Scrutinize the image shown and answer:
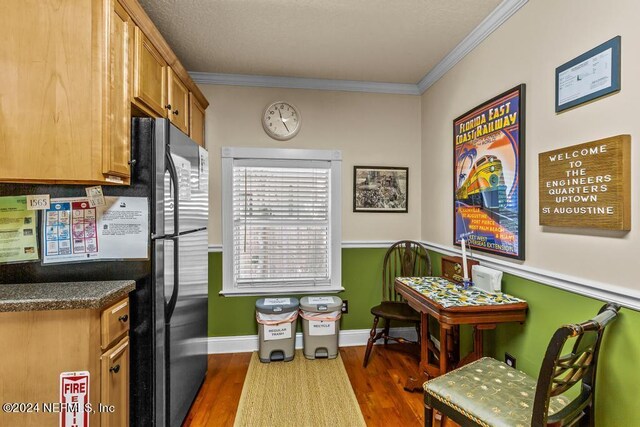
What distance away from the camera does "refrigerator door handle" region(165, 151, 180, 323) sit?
1657 millimetres

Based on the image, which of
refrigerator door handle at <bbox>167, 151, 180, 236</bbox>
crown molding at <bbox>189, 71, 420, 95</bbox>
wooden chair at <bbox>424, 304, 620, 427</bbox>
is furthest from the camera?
crown molding at <bbox>189, 71, 420, 95</bbox>

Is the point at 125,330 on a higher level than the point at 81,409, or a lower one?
higher

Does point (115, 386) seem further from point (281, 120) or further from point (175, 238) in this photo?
point (281, 120)

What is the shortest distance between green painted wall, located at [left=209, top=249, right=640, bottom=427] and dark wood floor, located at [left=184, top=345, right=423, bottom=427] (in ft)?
0.98

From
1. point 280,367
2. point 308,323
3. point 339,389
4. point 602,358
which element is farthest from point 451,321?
point 280,367


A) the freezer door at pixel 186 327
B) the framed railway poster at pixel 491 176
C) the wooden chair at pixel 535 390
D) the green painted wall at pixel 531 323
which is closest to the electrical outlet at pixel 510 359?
the green painted wall at pixel 531 323

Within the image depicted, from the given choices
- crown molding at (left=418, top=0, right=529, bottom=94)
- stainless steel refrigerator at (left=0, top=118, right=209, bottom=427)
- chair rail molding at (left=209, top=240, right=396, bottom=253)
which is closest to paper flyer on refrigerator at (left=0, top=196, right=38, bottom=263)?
stainless steel refrigerator at (left=0, top=118, right=209, bottom=427)

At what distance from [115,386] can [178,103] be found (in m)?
1.79

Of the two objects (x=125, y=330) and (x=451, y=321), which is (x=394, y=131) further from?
(x=125, y=330)

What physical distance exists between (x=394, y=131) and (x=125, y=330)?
107 inches

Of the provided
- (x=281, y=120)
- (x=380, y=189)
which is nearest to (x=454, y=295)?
(x=380, y=189)

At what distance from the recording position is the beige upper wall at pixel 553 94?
1.24m

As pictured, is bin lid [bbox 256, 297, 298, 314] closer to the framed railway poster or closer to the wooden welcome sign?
the framed railway poster

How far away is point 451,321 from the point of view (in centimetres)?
170
